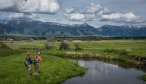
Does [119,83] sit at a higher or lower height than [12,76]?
lower

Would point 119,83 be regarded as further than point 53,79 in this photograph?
Yes

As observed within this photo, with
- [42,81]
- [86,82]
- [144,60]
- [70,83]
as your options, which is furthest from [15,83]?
[144,60]

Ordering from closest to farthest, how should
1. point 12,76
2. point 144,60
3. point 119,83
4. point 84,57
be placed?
1. point 12,76
2. point 119,83
3. point 144,60
4. point 84,57

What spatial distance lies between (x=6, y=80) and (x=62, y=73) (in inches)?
651

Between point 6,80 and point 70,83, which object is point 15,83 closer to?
point 6,80

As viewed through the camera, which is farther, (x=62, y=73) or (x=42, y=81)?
(x=62, y=73)

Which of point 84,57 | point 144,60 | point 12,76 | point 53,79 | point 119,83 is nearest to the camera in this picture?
point 12,76

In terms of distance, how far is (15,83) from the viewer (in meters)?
35.8

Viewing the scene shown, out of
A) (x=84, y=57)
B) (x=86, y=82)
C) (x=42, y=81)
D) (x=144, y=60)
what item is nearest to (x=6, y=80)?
(x=42, y=81)

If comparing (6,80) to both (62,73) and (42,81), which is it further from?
(62,73)

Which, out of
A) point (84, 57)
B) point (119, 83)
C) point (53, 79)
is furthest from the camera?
point (84, 57)

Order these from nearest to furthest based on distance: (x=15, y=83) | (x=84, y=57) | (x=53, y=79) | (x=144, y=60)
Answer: (x=15, y=83), (x=53, y=79), (x=144, y=60), (x=84, y=57)

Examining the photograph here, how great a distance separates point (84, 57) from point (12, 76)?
7147 centimetres

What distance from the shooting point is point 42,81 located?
39.8 meters
